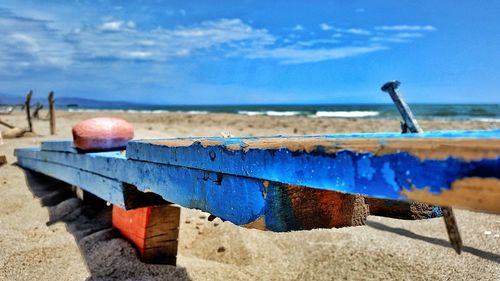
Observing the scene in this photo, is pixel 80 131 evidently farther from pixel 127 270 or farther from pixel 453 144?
pixel 453 144

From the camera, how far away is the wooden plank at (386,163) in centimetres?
83

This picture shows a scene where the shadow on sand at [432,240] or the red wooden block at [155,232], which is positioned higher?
the red wooden block at [155,232]

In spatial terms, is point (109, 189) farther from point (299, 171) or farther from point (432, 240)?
point (432, 240)

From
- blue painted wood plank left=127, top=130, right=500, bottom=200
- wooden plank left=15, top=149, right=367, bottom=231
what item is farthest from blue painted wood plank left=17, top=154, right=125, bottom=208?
blue painted wood plank left=127, top=130, right=500, bottom=200

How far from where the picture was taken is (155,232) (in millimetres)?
2711

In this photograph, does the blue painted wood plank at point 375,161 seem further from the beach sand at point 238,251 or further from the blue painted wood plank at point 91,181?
the beach sand at point 238,251

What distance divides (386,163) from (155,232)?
2.06 m

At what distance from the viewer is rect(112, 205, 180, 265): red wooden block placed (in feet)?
8.79

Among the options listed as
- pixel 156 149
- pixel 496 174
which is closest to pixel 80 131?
pixel 156 149

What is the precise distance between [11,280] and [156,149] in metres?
1.36

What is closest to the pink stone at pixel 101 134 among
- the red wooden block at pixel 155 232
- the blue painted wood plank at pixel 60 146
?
the blue painted wood plank at pixel 60 146

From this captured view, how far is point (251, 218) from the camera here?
4.88 feet

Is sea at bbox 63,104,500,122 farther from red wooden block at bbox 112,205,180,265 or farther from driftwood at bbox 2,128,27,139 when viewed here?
red wooden block at bbox 112,205,180,265

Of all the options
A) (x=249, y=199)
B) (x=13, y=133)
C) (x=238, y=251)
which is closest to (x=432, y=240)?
(x=238, y=251)
